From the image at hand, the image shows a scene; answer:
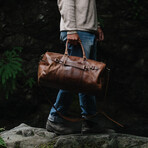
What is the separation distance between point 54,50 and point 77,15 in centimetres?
283

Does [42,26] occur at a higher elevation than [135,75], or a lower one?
higher

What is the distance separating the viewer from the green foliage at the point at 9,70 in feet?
14.0

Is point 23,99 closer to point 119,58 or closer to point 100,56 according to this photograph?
point 100,56

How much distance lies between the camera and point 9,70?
4.31 m

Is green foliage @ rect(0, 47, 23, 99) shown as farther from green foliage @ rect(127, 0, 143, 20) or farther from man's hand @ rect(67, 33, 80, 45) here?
green foliage @ rect(127, 0, 143, 20)

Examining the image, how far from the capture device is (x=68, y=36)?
8.05 ft

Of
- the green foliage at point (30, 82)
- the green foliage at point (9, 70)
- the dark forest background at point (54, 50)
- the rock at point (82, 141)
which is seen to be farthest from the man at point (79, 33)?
the green foliage at point (30, 82)

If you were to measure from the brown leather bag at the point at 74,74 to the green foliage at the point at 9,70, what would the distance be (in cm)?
205

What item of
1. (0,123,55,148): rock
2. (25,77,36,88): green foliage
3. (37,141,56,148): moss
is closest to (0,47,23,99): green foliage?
(25,77,36,88): green foliage

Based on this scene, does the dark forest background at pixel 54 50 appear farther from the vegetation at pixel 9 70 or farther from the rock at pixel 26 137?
the rock at pixel 26 137

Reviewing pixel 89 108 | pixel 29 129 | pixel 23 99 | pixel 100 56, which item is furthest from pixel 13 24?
pixel 89 108

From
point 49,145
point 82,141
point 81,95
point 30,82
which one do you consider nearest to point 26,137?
point 49,145

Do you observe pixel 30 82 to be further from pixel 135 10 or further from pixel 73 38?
pixel 135 10

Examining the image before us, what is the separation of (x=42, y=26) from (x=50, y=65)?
3146mm
